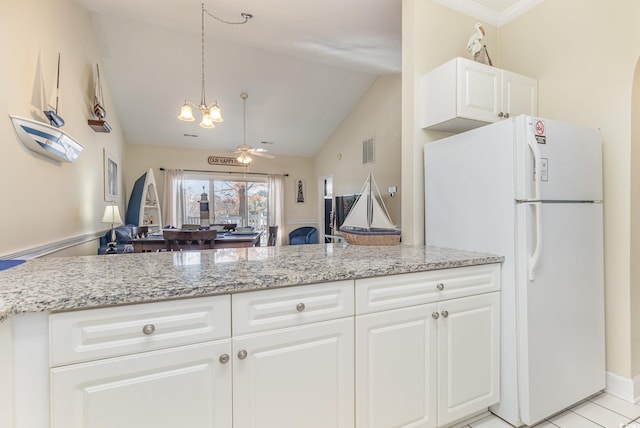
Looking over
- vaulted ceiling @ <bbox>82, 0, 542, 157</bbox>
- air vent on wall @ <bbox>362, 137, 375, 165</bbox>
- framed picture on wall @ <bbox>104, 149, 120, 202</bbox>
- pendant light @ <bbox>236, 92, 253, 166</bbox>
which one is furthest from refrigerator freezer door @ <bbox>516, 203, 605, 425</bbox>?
framed picture on wall @ <bbox>104, 149, 120, 202</bbox>

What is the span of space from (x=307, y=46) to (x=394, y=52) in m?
1.07

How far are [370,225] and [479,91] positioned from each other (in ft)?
3.78

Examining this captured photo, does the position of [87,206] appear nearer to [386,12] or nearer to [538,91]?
[386,12]

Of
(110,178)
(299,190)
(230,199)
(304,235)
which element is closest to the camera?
(110,178)

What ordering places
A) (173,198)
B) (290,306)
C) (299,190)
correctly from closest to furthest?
(290,306) → (173,198) → (299,190)

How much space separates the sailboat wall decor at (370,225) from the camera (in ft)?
7.00

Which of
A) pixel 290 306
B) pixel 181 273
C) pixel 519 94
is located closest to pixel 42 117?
pixel 181 273

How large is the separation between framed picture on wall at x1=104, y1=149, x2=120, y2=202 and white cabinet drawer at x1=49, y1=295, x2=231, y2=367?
4117 mm

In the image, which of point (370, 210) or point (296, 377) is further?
point (370, 210)

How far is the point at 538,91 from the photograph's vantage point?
224cm

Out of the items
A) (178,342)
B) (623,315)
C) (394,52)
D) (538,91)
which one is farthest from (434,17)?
(178,342)

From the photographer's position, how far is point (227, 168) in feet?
22.9

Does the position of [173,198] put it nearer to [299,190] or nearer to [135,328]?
[299,190]

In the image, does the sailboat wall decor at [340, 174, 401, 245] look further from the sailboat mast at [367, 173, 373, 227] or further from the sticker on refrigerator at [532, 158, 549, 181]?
the sticker on refrigerator at [532, 158, 549, 181]
